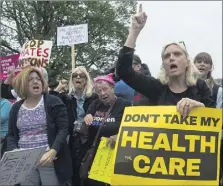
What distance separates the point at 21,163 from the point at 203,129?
1.53 m

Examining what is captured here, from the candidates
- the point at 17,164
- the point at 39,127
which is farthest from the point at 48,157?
the point at 39,127

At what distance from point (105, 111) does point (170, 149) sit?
1.88 meters

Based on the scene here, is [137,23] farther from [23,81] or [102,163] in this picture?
[102,163]

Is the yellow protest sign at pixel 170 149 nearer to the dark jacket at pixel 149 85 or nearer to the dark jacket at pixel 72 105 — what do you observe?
the dark jacket at pixel 149 85

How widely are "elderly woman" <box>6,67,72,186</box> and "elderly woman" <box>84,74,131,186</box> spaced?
0.47m

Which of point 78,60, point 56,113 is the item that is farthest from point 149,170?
point 78,60

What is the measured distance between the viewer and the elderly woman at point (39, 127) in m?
3.85

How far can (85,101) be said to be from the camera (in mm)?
5141

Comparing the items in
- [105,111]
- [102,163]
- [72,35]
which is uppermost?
[72,35]

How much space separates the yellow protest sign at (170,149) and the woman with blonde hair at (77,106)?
7.24 ft

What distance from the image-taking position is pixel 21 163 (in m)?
3.48

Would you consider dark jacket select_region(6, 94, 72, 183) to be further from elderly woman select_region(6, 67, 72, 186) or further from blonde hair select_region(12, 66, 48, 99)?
blonde hair select_region(12, 66, 48, 99)

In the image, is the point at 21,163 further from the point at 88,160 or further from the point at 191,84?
the point at 191,84

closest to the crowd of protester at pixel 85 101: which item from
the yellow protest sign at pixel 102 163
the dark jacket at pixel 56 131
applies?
the dark jacket at pixel 56 131
